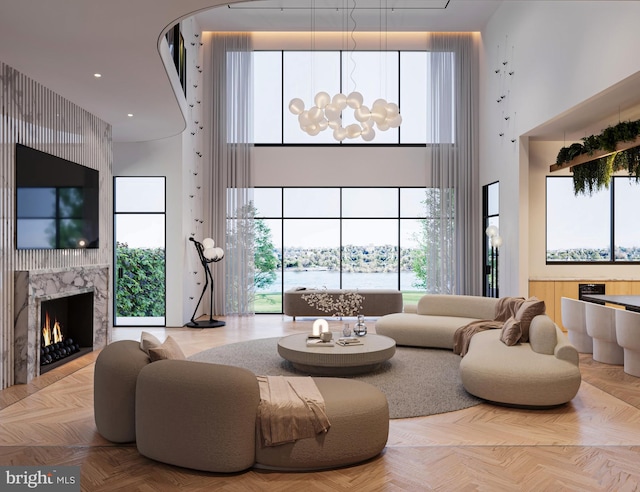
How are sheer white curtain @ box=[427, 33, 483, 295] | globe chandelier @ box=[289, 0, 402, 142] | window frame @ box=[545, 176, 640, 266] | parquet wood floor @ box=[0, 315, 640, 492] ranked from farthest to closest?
sheer white curtain @ box=[427, 33, 483, 295]
window frame @ box=[545, 176, 640, 266]
globe chandelier @ box=[289, 0, 402, 142]
parquet wood floor @ box=[0, 315, 640, 492]

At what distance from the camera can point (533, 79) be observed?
8289 mm

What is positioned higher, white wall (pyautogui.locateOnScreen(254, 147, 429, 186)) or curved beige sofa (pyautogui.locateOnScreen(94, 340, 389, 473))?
white wall (pyautogui.locateOnScreen(254, 147, 429, 186))

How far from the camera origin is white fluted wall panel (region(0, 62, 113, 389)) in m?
5.30

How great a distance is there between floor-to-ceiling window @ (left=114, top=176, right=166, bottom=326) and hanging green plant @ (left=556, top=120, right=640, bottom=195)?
6943 mm

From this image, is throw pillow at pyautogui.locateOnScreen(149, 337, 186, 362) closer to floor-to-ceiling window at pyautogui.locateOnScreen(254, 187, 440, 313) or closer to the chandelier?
the chandelier

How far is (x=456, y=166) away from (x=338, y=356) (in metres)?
7.01

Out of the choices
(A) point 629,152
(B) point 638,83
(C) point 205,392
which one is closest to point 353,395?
(C) point 205,392

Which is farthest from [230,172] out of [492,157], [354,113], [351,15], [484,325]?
[484,325]

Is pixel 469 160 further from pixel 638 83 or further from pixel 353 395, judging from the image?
pixel 353 395

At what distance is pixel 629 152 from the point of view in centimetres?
690

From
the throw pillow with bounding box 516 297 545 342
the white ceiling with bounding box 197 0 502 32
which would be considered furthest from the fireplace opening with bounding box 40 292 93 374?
the white ceiling with bounding box 197 0 502 32

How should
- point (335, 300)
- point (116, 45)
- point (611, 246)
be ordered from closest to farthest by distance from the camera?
1. point (116, 45)
2. point (611, 246)
3. point (335, 300)

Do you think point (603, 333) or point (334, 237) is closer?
point (603, 333)

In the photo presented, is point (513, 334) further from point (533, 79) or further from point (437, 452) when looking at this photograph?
point (533, 79)
